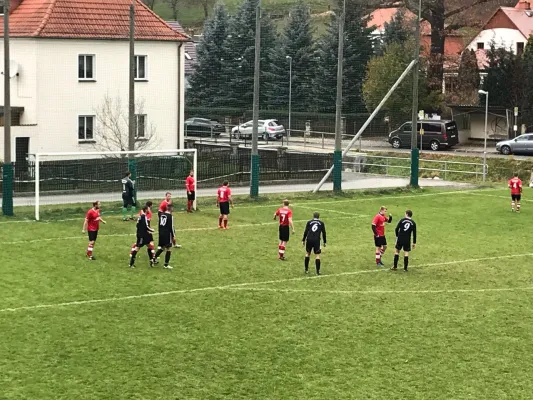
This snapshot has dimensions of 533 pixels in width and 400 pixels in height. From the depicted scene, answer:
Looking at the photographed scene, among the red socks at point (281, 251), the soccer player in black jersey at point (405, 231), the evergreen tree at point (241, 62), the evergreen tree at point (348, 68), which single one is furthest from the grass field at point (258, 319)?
the evergreen tree at point (241, 62)

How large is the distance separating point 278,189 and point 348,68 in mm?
30415

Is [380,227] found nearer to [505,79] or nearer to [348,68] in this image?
[505,79]

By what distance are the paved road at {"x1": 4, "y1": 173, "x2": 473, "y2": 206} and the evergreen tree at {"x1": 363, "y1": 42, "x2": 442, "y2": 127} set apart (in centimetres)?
1596

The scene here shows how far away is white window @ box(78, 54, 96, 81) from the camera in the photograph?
50812 millimetres

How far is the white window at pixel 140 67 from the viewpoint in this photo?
53.3 meters

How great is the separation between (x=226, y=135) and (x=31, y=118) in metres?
26.2

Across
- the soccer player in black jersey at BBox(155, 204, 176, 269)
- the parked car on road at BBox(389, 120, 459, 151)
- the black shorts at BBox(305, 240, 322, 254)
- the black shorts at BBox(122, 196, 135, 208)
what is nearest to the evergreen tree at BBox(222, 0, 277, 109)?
the parked car on road at BBox(389, 120, 459, 151)

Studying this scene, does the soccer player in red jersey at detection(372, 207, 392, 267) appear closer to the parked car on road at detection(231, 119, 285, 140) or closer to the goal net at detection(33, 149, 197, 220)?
the goal net at detection(33, 149, 197, 220)

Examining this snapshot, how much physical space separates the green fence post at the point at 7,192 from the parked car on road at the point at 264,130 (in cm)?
3489

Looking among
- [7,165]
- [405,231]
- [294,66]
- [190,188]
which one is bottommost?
[405,231]

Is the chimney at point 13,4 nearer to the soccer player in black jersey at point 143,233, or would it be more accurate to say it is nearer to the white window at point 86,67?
the white window at point 86,67

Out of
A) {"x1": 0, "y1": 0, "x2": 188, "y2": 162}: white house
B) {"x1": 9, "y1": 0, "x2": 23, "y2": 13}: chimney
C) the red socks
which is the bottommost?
the red socks

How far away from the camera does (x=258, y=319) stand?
21672 mm

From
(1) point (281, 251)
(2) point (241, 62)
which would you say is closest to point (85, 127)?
(1) point (281, 251)
